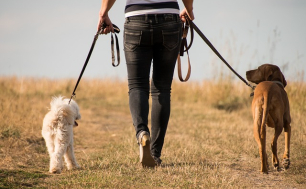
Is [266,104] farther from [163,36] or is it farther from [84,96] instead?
[84,96]

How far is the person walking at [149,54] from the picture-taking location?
14.4ft

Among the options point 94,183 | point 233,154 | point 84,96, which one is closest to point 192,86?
point 84,96

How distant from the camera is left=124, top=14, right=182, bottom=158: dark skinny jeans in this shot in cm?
439

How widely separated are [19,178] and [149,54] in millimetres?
1990

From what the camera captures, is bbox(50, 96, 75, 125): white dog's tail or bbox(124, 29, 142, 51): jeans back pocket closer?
bbox(124, 29, 142, 51): jeans back pocket

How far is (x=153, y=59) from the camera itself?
4.71 m

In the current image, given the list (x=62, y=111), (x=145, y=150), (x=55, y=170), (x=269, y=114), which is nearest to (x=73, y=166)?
(x=55, y=170)

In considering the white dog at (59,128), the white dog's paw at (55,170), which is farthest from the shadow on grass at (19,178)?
the white dog at (59,128)

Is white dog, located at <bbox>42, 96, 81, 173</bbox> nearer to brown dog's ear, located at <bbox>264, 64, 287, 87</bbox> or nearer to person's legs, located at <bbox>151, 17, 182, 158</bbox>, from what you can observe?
person's legs, located at <bbox>151, 17, 182, 158</bbox>

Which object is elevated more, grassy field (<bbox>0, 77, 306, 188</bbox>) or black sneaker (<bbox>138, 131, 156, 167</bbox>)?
black sneaker (<bbox>138, 131, 156, 167</bbox>)

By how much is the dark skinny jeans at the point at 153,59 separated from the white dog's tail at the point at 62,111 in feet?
2.92

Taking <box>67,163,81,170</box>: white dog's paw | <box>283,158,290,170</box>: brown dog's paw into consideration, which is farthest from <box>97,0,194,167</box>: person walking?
<box>283,158,290,170</box>: brown dog's paw

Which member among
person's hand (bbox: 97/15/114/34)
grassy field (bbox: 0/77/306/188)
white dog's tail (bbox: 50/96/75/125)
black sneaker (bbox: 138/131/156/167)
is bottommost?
grassy field (bbox: 0/77/306/188)

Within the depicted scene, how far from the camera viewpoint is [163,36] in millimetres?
4438
